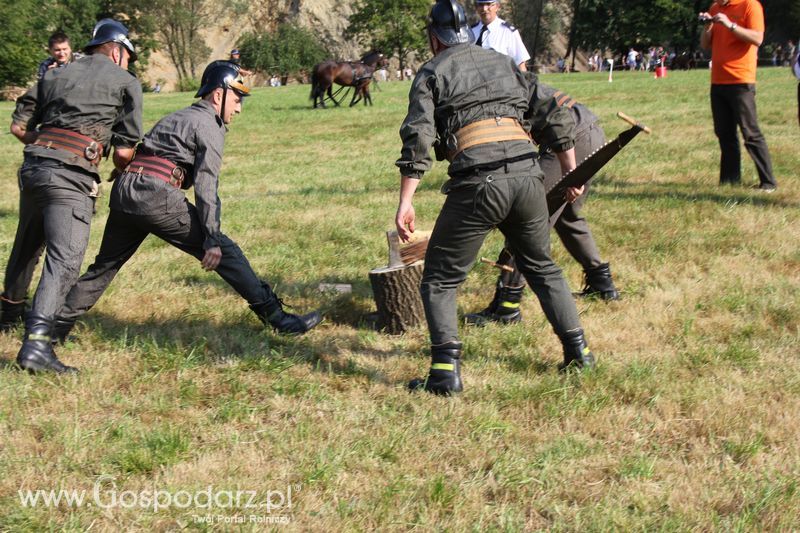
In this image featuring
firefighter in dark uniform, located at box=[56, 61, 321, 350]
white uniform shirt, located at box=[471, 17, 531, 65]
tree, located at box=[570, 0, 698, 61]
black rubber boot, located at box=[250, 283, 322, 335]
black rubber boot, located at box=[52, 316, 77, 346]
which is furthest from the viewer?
tree, located at box=[570, 0, 698, 61]

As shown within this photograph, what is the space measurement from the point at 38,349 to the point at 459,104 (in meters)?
2.84

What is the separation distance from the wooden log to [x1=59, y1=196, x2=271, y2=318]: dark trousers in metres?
0.89

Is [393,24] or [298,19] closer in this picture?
[393,24]

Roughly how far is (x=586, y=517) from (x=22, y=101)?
4386 millimetres

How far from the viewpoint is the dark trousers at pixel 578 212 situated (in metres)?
5.42

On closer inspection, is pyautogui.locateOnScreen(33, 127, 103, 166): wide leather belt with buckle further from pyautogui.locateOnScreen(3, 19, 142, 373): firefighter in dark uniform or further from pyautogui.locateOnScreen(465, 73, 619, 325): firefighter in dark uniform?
pyautogui.locateOnScreen(465, 73, 619, 325): firefighter in dark uniform

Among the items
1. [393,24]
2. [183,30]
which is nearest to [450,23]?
[393,24]

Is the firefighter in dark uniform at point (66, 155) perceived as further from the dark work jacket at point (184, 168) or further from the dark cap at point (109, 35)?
the dark work jacket at point (184, 168)

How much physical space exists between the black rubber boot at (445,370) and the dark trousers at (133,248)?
1.55m

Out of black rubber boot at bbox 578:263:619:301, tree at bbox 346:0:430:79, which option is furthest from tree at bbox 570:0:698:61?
black rubber boot at bbox 578:263:619:301

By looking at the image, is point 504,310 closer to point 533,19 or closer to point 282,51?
point 282,51

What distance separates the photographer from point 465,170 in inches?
160

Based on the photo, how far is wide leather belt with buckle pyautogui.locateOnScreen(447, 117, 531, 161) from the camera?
13.3ft

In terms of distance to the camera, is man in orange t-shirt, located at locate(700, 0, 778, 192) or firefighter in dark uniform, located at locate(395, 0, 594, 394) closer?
firefighter in dark uniform, located at locate(395, 0, 594, 394)
